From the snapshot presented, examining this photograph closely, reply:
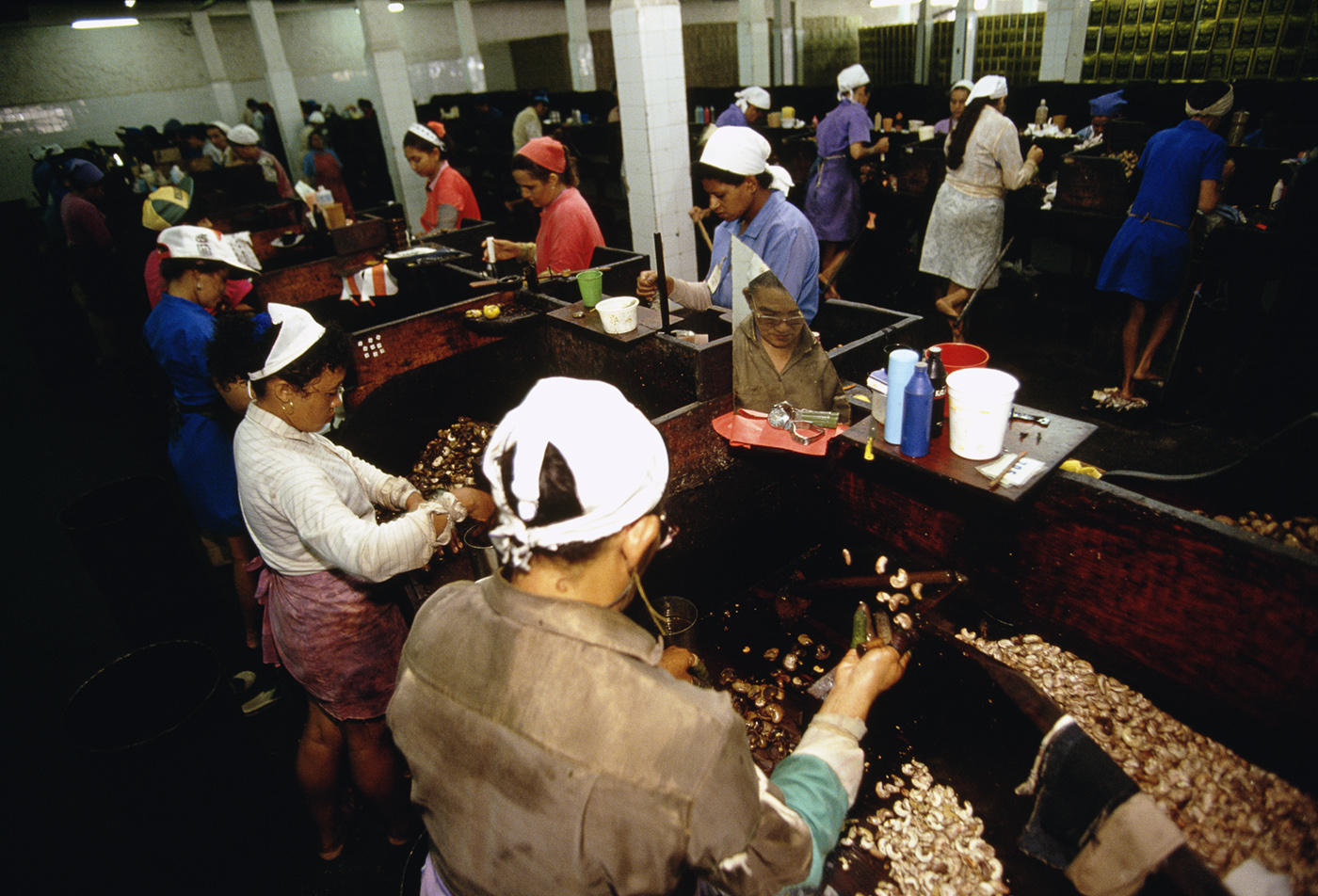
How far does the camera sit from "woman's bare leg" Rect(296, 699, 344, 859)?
254 centimetres

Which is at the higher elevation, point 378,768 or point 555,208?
point 555,208

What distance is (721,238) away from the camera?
3861mm

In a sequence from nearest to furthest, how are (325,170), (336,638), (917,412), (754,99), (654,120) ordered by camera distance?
(917,412)
(336,638)
(654,120)
(754,99)
(325,170)

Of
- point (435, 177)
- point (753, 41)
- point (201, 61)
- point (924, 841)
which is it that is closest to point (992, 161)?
point (435, 177)

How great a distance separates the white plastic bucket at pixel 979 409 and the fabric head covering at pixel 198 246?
3.77 meters

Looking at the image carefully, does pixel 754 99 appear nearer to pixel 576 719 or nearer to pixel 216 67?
pixel 576 719

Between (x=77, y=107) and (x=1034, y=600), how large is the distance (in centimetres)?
2521

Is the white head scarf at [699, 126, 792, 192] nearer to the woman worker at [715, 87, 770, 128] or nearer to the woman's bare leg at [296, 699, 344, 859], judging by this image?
the woman's bare leg at [296, 699, 344, 859]

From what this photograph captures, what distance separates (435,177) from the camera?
6.21 meters

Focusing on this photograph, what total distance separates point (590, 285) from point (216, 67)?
68.0 feet

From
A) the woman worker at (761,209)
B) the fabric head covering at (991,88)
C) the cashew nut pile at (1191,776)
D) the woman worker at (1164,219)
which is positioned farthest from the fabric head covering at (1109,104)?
the cashew nut pile at (1191,776)

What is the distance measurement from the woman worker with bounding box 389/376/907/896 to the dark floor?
2014mm

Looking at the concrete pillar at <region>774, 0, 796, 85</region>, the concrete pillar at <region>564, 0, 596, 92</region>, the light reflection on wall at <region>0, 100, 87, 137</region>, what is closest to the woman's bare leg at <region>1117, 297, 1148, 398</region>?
the concrete pillar at <region>774, 0, 796, 85</region>

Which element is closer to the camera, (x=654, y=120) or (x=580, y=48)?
(x=654, y=120)
